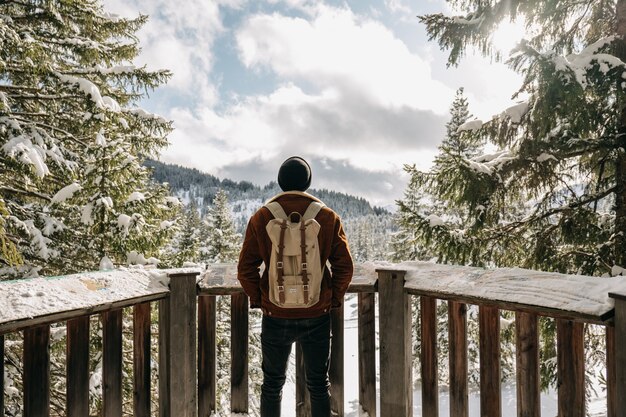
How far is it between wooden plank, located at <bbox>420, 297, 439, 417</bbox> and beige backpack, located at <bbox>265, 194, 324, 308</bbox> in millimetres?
917

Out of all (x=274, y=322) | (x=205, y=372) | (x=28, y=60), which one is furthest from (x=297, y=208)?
(x=28, y=60)

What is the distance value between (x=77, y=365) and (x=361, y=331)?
1933 millimetres

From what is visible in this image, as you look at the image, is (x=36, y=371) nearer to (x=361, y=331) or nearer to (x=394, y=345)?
(x=361, y=331)

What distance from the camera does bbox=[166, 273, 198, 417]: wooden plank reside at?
8.81 feet

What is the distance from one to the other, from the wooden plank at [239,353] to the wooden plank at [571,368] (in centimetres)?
204

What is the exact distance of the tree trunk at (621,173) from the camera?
5301mm

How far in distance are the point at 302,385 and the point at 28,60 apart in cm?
679

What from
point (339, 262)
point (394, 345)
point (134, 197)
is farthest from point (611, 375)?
point (134, 197)

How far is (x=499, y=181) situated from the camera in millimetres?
5992

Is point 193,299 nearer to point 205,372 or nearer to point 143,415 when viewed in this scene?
point 205,372

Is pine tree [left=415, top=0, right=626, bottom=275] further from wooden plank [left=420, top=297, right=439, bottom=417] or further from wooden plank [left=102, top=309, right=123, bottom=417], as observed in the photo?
wooden plank [left=102, top=309, right=123, bottom=417]

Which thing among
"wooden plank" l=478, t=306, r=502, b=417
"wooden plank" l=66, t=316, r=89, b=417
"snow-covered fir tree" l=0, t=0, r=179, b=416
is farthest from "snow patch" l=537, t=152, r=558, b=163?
"snow-covered fir tree" l=0, t=0, r=179, b=416

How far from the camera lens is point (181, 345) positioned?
8.85ft

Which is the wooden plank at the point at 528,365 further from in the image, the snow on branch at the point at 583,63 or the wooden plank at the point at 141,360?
the snow on branch at the point at 583,63
